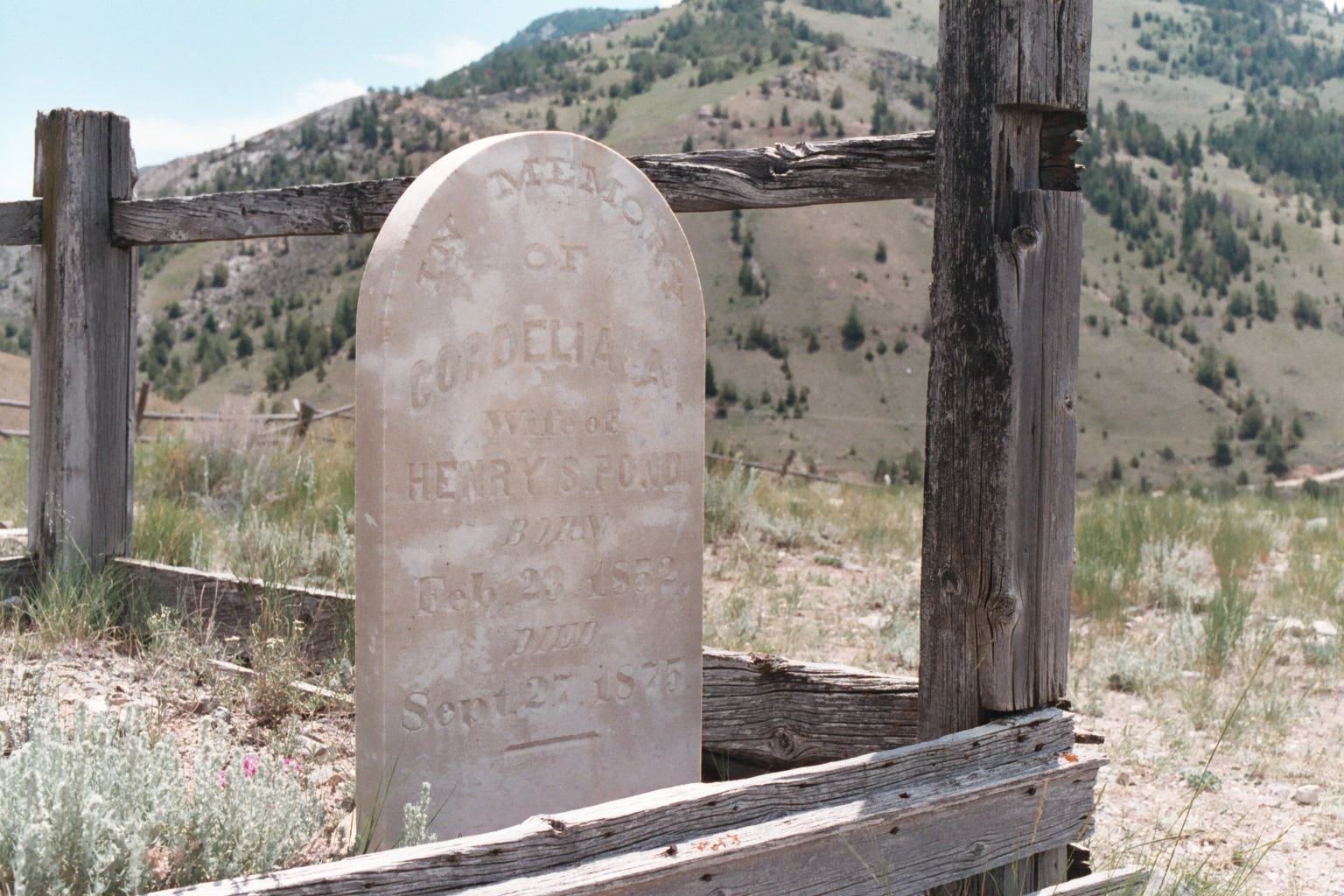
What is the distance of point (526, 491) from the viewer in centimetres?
273

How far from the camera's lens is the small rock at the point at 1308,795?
3.73 metres

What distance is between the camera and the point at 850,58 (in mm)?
74062

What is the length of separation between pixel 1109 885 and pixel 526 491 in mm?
1674

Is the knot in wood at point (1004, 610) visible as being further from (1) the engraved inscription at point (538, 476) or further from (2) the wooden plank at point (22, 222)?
(2) the wooden plank at point (22, 222)

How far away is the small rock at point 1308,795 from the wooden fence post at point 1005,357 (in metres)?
1.69

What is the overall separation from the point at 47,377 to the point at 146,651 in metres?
1.28

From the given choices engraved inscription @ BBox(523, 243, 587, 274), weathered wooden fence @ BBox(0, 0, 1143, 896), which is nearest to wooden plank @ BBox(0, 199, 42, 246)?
weathered wooden fence @ BBox(0, 0, 1143, 896)

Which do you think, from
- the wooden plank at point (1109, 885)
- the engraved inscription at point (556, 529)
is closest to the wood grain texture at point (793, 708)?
the wooden plank at point (1109, 885)

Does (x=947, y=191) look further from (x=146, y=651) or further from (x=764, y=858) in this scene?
(x=146, y=651)

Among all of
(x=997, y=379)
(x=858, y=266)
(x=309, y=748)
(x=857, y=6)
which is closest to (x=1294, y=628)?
(x=997, y=379)

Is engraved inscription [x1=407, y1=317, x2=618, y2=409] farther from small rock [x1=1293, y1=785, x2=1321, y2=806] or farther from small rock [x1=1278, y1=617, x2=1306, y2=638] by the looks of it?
small rock [x1=1278, y1=617, x2=1306, y2=638]

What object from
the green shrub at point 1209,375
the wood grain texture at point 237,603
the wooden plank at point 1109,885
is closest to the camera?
the wooden plank at point 1109,885

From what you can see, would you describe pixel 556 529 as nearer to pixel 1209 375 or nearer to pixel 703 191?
pixel 703 191

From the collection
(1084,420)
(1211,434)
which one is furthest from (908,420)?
(1211,434)
